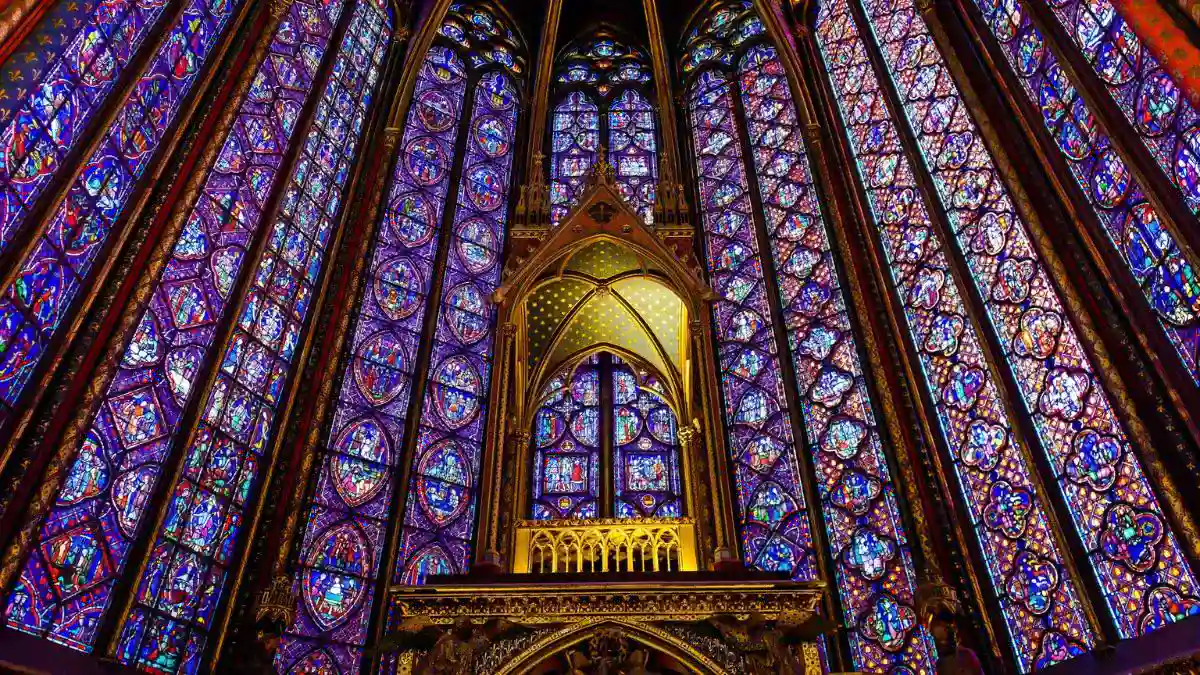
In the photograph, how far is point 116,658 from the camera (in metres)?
6.36

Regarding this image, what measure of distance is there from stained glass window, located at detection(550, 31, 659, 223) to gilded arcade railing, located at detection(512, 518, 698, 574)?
6137 mm

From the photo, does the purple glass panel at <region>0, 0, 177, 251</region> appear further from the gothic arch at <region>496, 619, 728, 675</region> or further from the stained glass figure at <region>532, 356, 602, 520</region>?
the stained glass figure at <region>532, 356, 602, 520</region>

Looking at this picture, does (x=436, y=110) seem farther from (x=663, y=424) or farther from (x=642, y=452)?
(x=642, y=452)

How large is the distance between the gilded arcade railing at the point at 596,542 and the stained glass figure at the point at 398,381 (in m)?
2.23

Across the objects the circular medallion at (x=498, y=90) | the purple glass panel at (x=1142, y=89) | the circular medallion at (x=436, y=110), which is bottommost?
the purple glass panel at (x=1142, y=89)

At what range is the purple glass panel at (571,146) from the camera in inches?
505

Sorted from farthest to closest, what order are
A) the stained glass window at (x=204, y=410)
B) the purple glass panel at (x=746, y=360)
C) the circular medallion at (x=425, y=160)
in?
the circular medallion at (x=425, y=160), the purple glass panel at (x=746, y=360), the stained glass window at (x=204, y=410)

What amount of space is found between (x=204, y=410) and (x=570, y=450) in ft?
13.8

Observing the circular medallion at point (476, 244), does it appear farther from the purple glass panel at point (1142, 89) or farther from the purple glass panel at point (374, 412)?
the purple glass panel at point (1142, 89)

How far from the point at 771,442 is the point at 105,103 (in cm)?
712

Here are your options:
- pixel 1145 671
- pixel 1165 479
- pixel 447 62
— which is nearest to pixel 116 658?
pixel 1145 671

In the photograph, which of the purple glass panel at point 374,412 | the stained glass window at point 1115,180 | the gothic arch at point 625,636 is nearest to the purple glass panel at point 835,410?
the gothic arch at point 625,636

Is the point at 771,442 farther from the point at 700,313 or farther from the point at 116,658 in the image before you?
the point at 116,658

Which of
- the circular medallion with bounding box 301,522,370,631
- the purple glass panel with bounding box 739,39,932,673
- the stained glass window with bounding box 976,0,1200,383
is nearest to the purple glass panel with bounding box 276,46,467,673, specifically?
the circular medallion with bounding box 301,522,370,631
